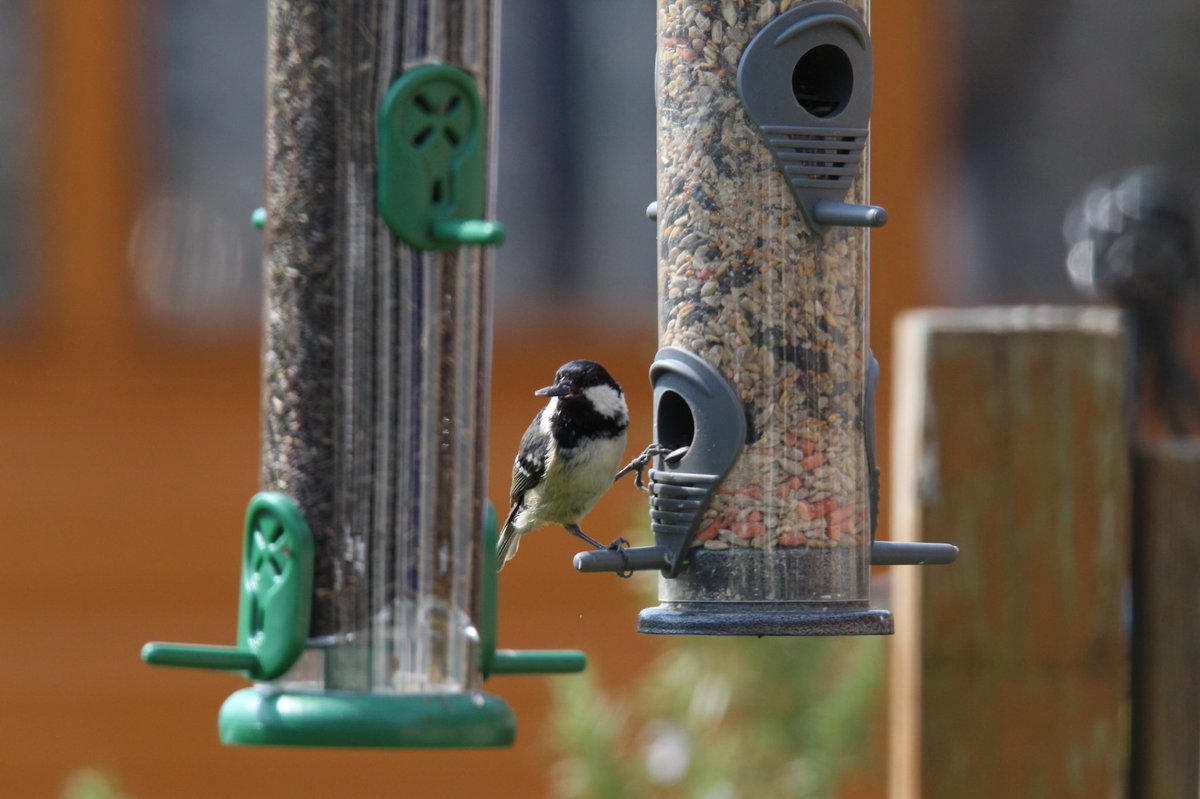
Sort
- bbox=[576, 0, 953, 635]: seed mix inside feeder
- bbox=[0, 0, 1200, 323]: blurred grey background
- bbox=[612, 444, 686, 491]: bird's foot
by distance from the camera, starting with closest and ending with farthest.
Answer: bbox=[576, 0, 953, 635]: seed mix inside feeder, bbox=[612, 444, 686, 491]: bird's foot, bbox=[0, 0, 1200, 323]: blurred grey background

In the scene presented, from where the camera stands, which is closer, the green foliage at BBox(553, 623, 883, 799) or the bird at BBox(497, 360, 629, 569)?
the bird at BBox(497, 360, 629, 569)

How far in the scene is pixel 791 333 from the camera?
12.1ft

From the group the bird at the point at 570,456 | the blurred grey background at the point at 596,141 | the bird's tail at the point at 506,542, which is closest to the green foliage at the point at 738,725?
the bird's tail at the point at 506,542

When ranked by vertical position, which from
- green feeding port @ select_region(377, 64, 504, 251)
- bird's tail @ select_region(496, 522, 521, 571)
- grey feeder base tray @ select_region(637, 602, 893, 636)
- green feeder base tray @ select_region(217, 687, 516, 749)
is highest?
green feeding port @ select_region(377, 64, 504, 251)

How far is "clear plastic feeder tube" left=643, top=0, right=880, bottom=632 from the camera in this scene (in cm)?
360

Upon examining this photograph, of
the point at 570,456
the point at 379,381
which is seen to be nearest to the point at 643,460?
the point at 570,456

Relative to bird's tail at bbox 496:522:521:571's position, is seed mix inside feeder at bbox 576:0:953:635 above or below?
above

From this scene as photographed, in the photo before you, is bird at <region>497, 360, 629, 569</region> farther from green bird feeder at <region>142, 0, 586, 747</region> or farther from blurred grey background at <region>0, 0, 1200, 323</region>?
blurred grey background at <region>0, 0, 1200, 323</region>

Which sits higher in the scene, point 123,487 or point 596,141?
point 596,141

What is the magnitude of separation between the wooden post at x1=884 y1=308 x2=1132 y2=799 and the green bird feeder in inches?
28.8

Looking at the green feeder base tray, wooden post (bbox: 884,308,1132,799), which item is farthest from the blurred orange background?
the green feeder base tray

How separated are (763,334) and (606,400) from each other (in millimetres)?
667

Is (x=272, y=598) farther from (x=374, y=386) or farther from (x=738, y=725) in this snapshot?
(x=738, y=725)

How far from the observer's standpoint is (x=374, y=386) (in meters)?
3.28
